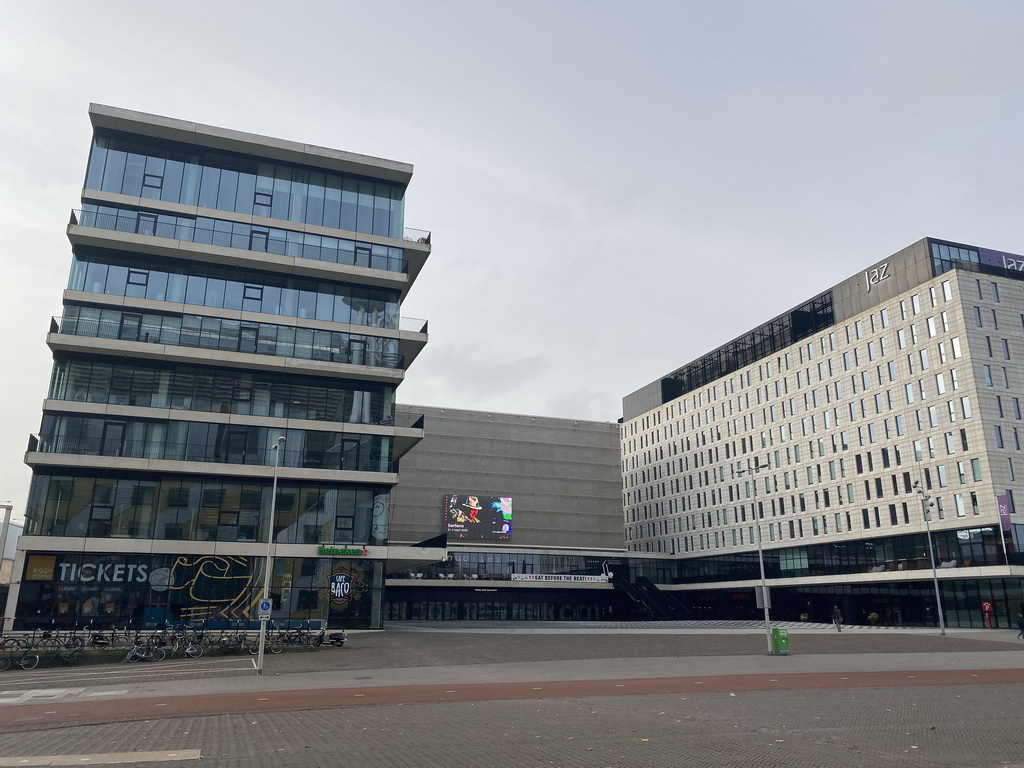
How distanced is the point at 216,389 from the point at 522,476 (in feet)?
220

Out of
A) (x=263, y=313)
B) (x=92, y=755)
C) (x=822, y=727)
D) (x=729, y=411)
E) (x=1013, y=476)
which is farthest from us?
(x=729, y=411)

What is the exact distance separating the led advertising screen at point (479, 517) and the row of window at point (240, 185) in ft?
191

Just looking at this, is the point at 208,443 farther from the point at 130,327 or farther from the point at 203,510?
the point at 130,327

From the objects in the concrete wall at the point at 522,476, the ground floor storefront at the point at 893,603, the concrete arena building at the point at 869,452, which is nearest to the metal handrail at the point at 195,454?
the concrete arena building at the point at 869,452

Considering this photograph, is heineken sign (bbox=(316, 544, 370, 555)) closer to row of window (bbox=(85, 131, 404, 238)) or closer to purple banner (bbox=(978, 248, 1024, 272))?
row of window (bbox=(85, 131, 404, 238))

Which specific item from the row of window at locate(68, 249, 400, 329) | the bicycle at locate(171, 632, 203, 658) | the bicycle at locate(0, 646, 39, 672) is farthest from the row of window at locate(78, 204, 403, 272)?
the bicycle at locate(0, 646, 39, 672)

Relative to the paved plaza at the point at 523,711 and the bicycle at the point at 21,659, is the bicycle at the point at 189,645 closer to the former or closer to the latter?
the paved plaza at the point at 523,711

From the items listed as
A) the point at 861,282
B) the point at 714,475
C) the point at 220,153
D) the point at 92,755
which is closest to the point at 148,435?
the point at 220,153

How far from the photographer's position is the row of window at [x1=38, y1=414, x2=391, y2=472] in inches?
1683

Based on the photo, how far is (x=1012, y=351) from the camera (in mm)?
65250

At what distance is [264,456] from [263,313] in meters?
8.88

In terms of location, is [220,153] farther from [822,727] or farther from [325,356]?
[822,727]

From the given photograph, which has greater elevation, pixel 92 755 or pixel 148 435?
pixel 148 435

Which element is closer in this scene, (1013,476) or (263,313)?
(263,313)
